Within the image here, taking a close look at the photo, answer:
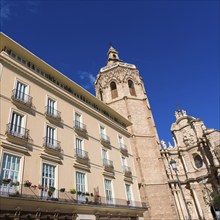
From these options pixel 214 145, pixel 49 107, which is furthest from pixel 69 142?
pixel 214 145

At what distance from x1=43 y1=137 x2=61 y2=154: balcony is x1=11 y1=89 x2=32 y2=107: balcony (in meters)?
2.58

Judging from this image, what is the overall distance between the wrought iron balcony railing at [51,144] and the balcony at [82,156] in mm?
1793

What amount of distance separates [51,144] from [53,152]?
1.89ft

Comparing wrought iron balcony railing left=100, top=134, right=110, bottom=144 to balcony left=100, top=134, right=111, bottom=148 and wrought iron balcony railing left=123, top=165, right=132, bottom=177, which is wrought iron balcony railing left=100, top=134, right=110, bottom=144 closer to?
balcony left=100, top=134, right=111, bottom=148

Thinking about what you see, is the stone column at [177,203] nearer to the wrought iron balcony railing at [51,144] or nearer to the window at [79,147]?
the window at [79,147]

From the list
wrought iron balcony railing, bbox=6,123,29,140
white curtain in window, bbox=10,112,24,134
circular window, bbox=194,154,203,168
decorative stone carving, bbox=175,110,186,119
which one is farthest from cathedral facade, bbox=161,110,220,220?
white curtain in window, bbox=10,112,24,134

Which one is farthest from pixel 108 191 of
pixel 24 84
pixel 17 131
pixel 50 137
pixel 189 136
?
pixel 189 136

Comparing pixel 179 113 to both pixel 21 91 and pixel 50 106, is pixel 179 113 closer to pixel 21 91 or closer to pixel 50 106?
pixel 50 106

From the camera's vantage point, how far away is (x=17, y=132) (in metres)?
12.3

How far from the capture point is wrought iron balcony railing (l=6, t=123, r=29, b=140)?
11784mm

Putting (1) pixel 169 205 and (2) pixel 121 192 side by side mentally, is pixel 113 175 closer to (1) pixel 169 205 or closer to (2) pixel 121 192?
(2) pixel 121 192

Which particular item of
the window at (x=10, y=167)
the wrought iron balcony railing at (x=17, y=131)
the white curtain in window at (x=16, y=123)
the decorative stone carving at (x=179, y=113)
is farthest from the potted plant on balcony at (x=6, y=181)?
the decorative stone carving at (x=179, y=113)

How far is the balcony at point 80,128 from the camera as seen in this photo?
16.9 metres

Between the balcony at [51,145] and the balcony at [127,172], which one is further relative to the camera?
the balcony at [127,172]
